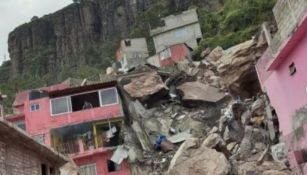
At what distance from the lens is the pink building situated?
30859mm

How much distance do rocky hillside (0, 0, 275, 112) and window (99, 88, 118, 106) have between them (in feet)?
117

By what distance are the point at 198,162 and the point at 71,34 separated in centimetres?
7736

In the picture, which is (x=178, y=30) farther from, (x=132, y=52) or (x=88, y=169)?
(x=88, y=169)

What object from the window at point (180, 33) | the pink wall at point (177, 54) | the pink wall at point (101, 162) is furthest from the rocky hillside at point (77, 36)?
the pink wall at point (101, 162)

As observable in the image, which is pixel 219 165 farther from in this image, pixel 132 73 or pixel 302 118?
pixel 132 73

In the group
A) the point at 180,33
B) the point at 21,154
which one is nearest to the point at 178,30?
the point at 180,33

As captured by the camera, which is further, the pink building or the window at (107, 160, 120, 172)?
the pink building

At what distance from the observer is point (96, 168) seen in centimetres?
3059

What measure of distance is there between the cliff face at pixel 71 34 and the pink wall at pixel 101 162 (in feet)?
184

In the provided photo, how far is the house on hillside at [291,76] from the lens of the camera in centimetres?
1630

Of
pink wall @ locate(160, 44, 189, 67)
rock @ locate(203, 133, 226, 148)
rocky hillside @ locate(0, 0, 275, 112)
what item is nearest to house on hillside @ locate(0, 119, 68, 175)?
rock @ locate(203, 133, 226, 148)

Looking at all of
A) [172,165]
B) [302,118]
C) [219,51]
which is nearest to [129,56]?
[219,51]

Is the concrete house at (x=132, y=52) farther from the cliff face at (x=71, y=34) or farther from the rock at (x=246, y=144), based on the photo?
the rock at (x=246, y=144)

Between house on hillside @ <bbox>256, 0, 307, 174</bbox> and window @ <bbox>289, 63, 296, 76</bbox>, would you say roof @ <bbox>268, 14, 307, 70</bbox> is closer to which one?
house on hillside @ <bbox>256, 0, 307, 174</bbox>
